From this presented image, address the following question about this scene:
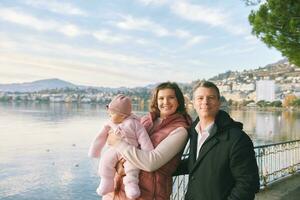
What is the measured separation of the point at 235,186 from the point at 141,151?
52cm

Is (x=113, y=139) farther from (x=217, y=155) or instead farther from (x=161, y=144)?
(x=217, y=155)

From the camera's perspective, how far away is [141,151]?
1936 millimetres

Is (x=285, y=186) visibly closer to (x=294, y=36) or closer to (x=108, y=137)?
(x=294, y=36)

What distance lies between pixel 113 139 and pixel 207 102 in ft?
1.87

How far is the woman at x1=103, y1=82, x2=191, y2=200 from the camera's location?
1928 millimetres

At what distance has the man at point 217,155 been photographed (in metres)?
1.79

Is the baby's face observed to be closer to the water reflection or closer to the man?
the man

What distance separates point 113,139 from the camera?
203 cm

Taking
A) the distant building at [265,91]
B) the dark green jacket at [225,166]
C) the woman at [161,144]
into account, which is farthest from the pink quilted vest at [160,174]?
the distant building at [265,91]

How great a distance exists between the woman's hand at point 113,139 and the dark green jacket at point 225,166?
0.43 m

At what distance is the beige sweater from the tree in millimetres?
6095

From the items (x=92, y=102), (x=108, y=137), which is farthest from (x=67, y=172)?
(x=92, y=102)

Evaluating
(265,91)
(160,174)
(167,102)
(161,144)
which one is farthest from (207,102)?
(265,91)

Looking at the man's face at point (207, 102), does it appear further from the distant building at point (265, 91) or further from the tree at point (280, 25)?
the distant building at point (265, 91)
